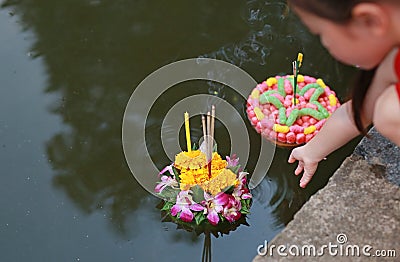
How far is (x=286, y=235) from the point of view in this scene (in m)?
1.27

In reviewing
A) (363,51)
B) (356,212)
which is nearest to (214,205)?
(356,212)

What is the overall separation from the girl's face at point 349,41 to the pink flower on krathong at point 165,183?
87 cm

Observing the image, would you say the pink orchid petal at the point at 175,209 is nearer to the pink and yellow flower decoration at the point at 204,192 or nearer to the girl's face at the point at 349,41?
the pink and yellow flower decoration at the point at 204,192

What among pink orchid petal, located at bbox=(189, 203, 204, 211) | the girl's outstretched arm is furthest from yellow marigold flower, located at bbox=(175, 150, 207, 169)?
the girl's outstretched arm

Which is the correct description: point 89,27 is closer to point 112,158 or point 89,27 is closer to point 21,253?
point 112,158

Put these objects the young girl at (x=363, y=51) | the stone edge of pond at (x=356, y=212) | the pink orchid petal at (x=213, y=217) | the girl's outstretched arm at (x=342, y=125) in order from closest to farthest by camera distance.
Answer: the young girl at (x=363, y=51), the girl's outstretched arm at (x=342, y=125), the stone edge of pond at (x=356, y=212), the pink orchid petal at (x=213, y=217)

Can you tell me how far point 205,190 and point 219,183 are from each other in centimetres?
4

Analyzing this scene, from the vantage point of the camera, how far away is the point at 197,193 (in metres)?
1.74

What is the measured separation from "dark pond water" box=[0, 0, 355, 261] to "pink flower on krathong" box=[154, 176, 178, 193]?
1.7 inches

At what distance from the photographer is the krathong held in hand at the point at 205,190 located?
1741mm

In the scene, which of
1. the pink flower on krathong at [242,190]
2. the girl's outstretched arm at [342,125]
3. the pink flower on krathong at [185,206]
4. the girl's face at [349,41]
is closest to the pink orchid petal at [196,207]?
the pink flower on krathong at [185,206]

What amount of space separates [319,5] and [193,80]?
129 cm

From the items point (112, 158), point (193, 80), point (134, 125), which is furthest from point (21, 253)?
point (193, 80)

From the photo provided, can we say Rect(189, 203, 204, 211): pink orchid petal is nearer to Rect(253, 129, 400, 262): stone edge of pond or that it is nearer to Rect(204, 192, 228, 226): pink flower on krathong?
Rect(204, 192, 228, 226): pink flower on krathong
